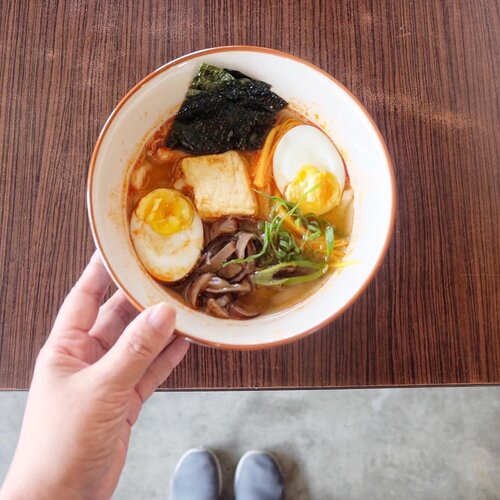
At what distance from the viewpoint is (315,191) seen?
114 cm

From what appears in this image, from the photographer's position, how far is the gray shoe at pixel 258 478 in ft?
6.55

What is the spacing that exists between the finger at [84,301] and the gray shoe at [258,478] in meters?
1.21

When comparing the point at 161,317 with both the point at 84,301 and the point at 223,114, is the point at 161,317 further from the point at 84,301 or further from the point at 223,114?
the point at 223,114

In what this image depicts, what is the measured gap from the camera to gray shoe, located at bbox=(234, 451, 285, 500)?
78.6 inches

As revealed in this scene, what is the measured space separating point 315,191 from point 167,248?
0.34m

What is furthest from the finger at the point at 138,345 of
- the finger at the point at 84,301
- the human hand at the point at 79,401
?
the finger at the point at 84,301

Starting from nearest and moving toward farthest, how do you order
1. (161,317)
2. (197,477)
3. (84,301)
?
(161,317) < (84,301) < (197,477)

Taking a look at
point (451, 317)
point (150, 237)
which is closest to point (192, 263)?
point (150, 237)

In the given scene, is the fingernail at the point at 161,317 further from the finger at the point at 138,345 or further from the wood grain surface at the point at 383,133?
the wood grain surface at the point at 383,133

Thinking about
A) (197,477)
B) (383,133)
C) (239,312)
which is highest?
(383,133)

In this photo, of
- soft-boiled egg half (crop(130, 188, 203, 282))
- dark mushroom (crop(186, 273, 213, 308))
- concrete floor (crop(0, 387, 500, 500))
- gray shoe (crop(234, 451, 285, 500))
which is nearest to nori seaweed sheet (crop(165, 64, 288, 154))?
soft-boiled egg half (crop(130, 188, 203, 282))

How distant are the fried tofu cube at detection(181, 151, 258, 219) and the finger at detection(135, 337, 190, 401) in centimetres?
29

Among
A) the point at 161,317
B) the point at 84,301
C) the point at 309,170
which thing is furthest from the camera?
the point at 309,170

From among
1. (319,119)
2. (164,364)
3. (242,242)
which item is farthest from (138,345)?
(319,119)
